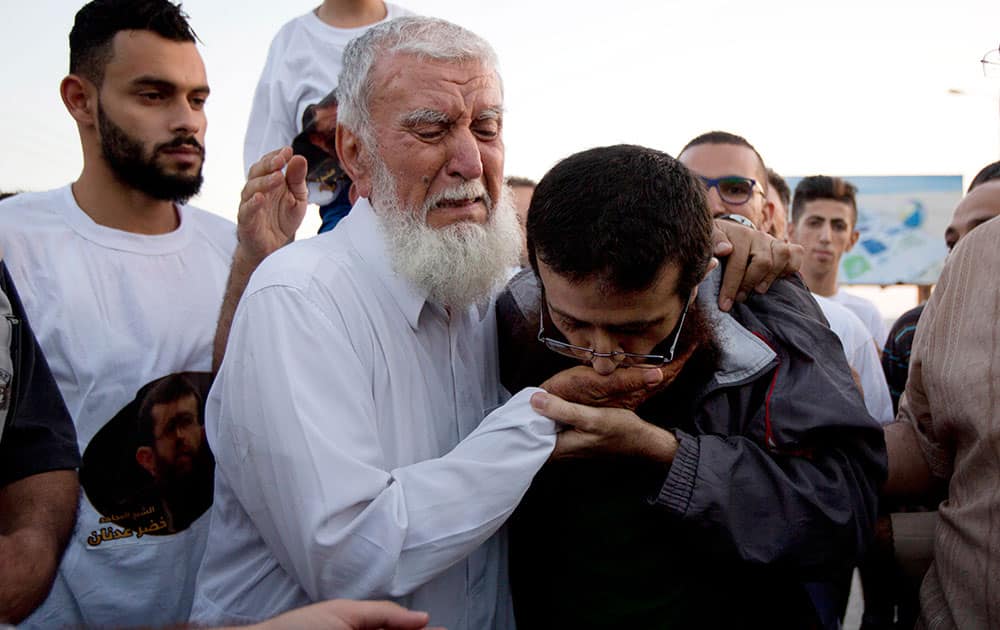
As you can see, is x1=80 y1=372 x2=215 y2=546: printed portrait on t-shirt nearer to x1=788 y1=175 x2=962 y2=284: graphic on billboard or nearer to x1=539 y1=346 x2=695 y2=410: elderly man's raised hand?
x1=539 y1=346 x2=695 y2=410: elderly man's raised hand

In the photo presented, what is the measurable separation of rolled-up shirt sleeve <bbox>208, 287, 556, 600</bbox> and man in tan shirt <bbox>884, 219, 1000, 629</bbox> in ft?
3.31

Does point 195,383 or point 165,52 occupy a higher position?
point 165,52

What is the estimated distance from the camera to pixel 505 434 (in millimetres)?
1870

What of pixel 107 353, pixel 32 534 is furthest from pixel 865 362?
pixel 32 534

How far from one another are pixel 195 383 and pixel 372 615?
1.66 meters

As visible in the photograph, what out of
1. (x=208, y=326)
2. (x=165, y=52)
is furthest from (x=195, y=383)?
(x=165, y=52)

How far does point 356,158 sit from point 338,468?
102 centimetres

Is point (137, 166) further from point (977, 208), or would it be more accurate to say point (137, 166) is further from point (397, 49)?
point (977, 208)

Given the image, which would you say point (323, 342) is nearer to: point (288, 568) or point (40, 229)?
point (288, 568)

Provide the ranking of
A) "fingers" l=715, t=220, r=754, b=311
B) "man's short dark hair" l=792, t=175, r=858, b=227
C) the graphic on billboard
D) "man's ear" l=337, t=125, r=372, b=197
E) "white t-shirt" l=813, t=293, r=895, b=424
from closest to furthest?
"fingers" l=715, t=220, r=754, b=311 < "man's ear" l=337, t=125, r=372, b=197 < "white t-shirt" l=813, t=293, r=895, b=424 < "man's short dark hair" l=792, t=175, r=858, b=227 < the graphic on billboard

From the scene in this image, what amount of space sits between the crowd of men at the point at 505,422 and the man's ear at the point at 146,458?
0.09 metres

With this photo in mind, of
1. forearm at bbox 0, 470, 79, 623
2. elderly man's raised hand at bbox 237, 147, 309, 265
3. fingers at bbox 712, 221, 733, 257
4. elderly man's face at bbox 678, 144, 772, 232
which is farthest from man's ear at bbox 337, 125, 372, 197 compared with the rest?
elderly man's face at bbox 678, 144, 772, 232

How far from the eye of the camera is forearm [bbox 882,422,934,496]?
2316 mm

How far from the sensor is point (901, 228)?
55.7 ft
